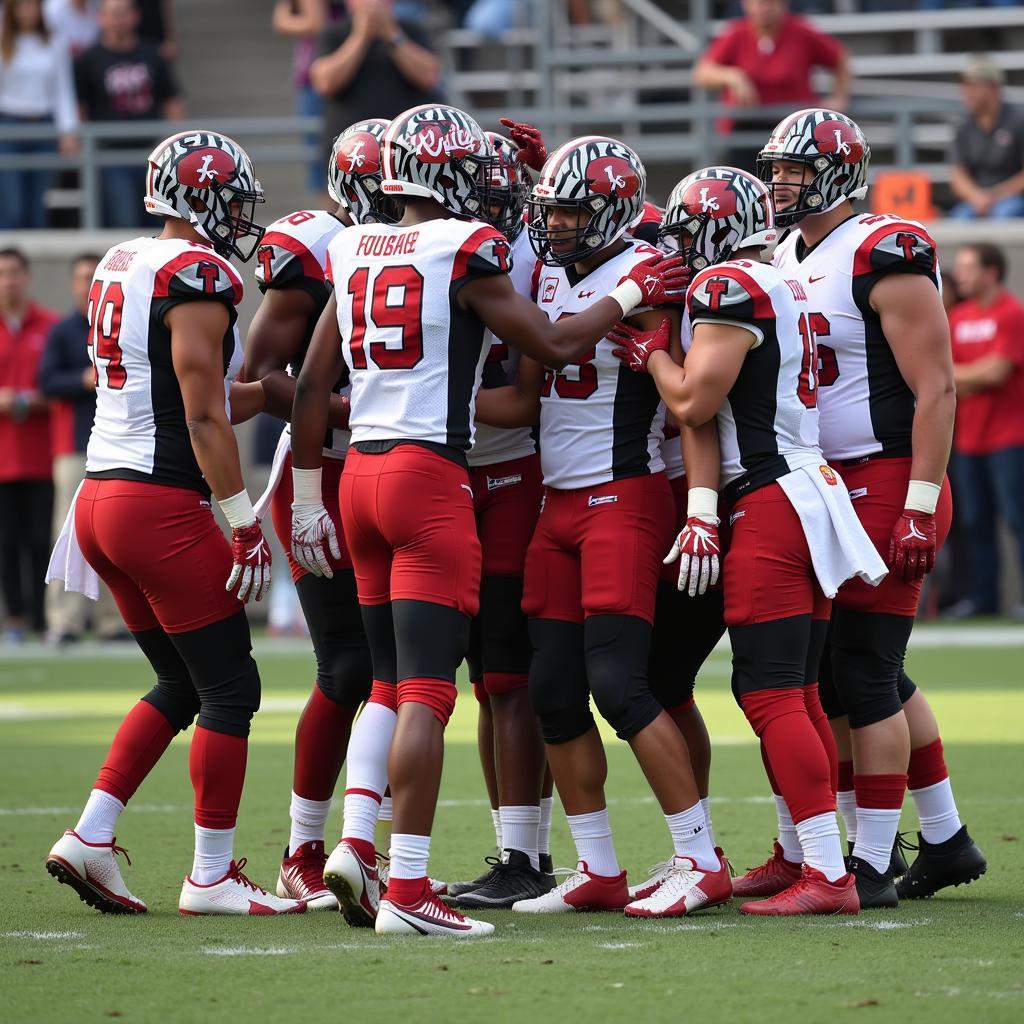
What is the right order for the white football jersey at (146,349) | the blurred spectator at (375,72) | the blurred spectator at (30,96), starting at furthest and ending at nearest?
the blurred spectator at (30,96)
the blurred spectator at (375,72)
the white football jersey at (146,349)

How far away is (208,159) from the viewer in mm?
5254

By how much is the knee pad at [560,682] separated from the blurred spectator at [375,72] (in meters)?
7.44

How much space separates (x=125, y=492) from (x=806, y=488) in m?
1.93

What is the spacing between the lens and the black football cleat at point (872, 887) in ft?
16.9

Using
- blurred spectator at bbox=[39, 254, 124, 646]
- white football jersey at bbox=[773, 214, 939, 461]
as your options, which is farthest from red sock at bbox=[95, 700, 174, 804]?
blurred spectator at bbox=[39, 254, 124, 646]

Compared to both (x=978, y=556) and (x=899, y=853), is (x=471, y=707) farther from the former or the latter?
(x=978, y=556)

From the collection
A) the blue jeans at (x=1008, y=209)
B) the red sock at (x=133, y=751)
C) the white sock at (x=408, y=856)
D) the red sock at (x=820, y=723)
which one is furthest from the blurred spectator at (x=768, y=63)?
the white sock at (x=408, y=856)

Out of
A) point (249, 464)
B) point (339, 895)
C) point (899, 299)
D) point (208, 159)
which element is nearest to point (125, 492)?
point (208, 159)

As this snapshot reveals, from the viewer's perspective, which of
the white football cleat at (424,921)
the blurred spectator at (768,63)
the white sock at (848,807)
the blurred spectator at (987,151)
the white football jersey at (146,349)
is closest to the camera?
the white football cleat at (424,921)

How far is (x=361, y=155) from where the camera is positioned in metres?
5.47

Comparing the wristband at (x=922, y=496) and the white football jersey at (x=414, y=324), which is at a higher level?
the white football jersey at (x=414, y=324)

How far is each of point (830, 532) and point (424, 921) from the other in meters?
1.53

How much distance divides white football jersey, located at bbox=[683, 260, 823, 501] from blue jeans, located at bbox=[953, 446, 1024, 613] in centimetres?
849

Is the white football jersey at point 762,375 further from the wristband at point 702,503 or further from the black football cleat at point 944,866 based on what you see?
the black football cleat at point 944,866
